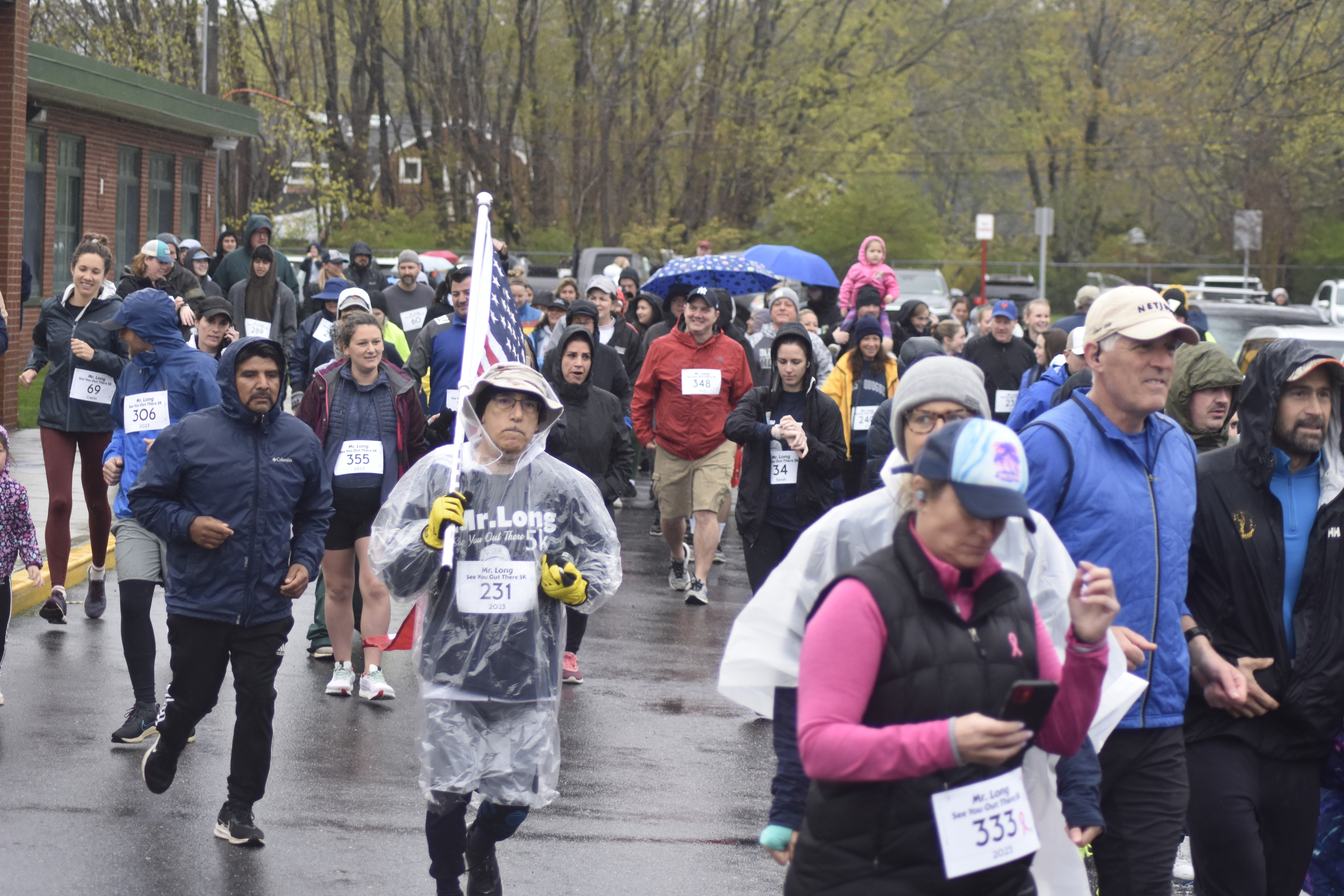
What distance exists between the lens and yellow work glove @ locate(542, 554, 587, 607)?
197 inches

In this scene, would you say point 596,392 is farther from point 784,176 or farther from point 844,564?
point 784,176

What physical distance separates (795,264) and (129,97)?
30.4 feet

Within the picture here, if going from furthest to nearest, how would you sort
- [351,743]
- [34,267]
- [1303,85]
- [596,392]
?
[34,267], [1303,85], [596,392], [351,743]

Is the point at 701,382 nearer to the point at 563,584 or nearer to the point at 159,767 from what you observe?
the point at 159,767

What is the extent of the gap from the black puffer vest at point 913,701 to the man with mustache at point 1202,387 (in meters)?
2.80

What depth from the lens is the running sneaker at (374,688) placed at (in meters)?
Answer: 7.92

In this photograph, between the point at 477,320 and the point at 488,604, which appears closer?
the point at 488,604

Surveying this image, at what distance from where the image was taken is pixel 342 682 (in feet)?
26.2


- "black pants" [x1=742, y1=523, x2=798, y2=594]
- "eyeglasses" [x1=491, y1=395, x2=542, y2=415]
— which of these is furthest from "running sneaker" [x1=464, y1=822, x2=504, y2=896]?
"black pants" [x1=742, y1=523, x2=798, y2=594]

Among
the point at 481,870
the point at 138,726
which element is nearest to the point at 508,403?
the point at 481,870

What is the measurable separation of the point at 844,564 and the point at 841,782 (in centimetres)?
57

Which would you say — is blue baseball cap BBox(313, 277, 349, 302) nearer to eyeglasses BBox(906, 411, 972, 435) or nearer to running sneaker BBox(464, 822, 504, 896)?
running sneaker BBox(464, 822, 504, 896)

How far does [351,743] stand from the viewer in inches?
283

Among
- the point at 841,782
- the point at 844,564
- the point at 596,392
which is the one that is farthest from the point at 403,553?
the point at 596,392
